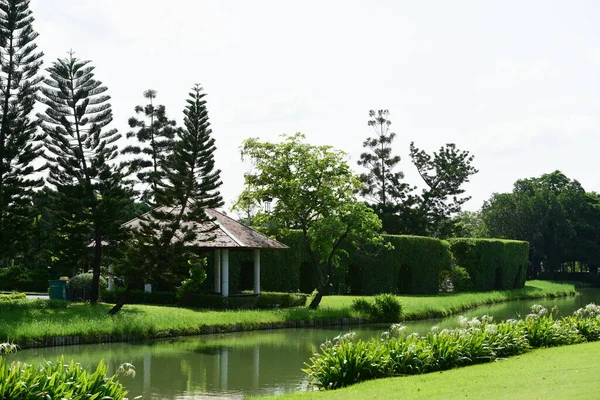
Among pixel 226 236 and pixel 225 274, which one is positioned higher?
pixel 226 236

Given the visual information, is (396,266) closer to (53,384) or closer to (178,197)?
(178,197)

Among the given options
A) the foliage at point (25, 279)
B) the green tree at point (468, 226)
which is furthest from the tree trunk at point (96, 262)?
the green tree at point (468, 226)

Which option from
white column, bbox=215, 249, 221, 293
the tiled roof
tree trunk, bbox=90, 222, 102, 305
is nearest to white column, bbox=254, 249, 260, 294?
the tiled roof

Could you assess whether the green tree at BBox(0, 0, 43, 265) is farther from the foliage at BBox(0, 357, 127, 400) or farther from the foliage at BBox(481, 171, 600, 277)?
the foliage at BBox(481, 171, 600, 277)

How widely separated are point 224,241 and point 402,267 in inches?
573

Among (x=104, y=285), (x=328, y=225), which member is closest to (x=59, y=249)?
(x=104, y=285)

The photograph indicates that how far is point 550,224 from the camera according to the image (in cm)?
5956

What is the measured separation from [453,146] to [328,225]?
91.8ft

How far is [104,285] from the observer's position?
29453 mm

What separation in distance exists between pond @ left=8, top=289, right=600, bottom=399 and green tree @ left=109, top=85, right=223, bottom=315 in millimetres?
3904

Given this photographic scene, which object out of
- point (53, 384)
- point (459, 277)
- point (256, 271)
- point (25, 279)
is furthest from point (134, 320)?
point (459, 277)

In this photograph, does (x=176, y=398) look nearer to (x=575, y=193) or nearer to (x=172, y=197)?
(x=172, y=197)

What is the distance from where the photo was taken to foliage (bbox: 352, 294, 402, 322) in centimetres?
2553

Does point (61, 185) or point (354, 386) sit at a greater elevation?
point (61, 185)
